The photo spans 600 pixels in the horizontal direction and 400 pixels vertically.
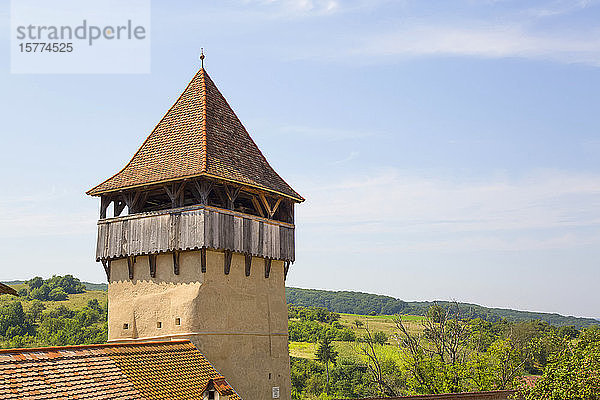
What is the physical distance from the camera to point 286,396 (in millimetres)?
18703

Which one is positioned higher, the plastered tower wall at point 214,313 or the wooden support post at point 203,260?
the wooden support post at point 203,260

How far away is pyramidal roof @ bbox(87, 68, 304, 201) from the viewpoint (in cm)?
1762

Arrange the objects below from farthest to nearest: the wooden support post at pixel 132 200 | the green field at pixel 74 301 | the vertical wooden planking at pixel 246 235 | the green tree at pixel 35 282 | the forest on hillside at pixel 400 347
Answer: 1. the green tree at pixel 35 282
2. the green field at pixel 74 301
3. the wooden support post at pixel 132 200
4. the vertical wooden planking at pixel 246 235
5. the forest on hillside at pixel 400 347

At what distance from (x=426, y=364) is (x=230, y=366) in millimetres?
14267

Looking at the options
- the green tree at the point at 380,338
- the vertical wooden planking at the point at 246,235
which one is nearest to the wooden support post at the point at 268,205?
the vertical wooden planking at the point at 246,235

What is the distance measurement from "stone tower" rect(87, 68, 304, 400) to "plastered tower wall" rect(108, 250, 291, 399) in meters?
0.03

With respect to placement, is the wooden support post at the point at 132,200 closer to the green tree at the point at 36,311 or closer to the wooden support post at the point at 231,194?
the wooden support post at the point at 231,194

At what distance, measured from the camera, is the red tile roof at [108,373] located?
1168cm

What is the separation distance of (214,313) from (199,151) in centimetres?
478

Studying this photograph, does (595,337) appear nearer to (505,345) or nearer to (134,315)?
(505,345)

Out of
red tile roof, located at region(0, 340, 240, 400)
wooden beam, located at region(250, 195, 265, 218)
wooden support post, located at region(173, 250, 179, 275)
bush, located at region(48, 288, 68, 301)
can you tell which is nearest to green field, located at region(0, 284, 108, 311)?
bush, located at region(48, 288, 68, 301)

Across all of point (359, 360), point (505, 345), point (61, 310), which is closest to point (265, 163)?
point (505, 345)

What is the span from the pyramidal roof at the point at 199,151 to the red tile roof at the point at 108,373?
498 centimetres

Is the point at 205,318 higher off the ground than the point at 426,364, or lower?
higher
